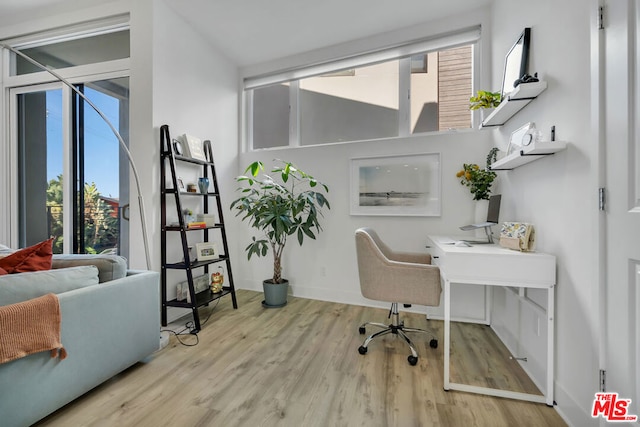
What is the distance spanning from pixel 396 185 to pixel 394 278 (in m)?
1.31

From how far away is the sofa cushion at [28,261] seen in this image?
4.93 feet

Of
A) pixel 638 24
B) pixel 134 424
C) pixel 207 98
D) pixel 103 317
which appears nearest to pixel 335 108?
pixel 207 98

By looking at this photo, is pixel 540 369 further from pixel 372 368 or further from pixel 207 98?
pixel 207 98

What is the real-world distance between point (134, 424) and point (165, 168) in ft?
6.67

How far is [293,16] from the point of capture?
285 centimetres

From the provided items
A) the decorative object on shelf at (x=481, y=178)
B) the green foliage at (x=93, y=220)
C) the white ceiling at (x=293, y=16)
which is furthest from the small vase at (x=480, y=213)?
the green foliage at (x=93, y=220)

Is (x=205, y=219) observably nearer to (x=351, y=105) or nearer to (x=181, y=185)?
(x=181, y=185)

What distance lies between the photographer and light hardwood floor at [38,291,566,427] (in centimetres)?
145

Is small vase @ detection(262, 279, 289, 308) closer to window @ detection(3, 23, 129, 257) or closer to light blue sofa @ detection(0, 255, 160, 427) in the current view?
light blue sofa @ detection(0, 255, 160, 427)

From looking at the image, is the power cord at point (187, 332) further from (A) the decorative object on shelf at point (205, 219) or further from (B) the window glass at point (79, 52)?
(B) the window glass at point (79, 52)

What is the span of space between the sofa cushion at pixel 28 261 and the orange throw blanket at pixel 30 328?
0.33 m

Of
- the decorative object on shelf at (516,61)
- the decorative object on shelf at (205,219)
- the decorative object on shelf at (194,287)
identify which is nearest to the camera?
the decorative object on shelf at (516,61)

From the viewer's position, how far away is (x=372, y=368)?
1912 mm

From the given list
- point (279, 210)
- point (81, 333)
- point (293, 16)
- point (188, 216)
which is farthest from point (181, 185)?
point (293, 16)
